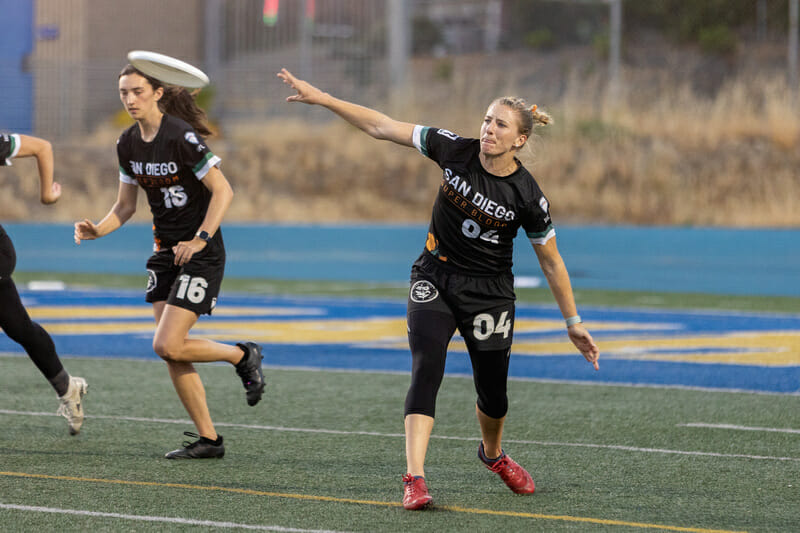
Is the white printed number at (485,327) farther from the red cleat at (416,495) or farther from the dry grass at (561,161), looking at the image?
the dry grass at (561,161)

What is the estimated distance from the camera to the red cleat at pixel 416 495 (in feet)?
18.6

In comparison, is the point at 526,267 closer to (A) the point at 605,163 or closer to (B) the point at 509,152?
(A) the point at 605,163

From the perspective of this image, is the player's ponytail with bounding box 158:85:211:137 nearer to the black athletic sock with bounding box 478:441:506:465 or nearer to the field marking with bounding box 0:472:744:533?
the field marking with bounding box 0:472:744:533

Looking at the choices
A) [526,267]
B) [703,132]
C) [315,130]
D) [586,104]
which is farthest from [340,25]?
[526,267]

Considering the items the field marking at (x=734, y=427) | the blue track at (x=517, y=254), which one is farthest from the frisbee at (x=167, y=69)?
the blue track at (x=517, y=254)

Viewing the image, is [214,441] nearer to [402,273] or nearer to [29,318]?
[29,318]

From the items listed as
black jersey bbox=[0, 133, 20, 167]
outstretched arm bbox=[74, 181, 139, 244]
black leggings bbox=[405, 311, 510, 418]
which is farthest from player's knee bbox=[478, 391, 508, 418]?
black jersey bbox=[0, 133, 20, 167]

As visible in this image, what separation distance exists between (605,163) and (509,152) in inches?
749

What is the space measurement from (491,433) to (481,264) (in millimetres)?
849

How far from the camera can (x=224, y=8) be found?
96.5 feet

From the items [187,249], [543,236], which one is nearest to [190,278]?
[187,249]

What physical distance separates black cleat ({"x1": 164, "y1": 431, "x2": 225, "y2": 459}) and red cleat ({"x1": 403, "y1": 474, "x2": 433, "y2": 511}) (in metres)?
1.64

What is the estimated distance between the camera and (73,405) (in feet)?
24.5

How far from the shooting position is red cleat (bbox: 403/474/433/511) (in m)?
5.68
